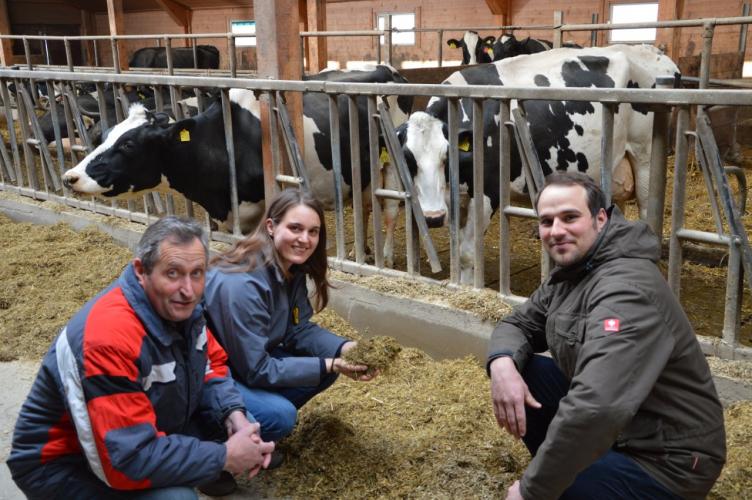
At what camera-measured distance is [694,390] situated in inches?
83.5

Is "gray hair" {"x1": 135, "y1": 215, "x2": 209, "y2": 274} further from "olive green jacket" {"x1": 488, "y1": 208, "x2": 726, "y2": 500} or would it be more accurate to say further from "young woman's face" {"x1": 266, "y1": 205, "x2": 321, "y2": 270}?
"olive green jacket" {"x1": 488, "y1": 208, "x2": 726, "y2": 500}

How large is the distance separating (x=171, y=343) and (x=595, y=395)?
1169 millimetres

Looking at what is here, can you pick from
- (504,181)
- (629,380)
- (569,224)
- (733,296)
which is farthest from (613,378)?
(504,181)

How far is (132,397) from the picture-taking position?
79.4 inches

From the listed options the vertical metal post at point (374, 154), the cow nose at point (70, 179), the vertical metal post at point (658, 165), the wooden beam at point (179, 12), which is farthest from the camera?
the wooden beam at point (179, 12)

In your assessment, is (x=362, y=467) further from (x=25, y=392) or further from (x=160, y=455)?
(x=25, y=392)

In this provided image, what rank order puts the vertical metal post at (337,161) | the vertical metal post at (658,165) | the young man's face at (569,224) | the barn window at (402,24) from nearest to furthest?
the young man's face at (569,224) → the vertical metal post at (658,165) → the vertical metal post at (337,161) → the barn window at (402,24)

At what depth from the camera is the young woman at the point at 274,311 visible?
2732mm

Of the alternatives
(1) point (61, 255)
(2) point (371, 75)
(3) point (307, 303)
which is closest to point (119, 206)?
(1) point (61, 255)

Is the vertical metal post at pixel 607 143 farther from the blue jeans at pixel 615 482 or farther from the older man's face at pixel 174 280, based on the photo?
the older man's face at pixel 174 280

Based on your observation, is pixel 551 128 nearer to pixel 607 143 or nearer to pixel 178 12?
pixel 607 143

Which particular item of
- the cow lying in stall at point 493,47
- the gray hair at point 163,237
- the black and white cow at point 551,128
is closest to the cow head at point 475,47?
the cow lying in stall at point 493,47

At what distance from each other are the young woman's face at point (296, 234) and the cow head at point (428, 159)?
1.73m

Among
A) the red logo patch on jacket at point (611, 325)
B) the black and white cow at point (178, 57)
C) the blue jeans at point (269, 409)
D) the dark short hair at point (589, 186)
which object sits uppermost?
the black and white cow at point (178, 57)
